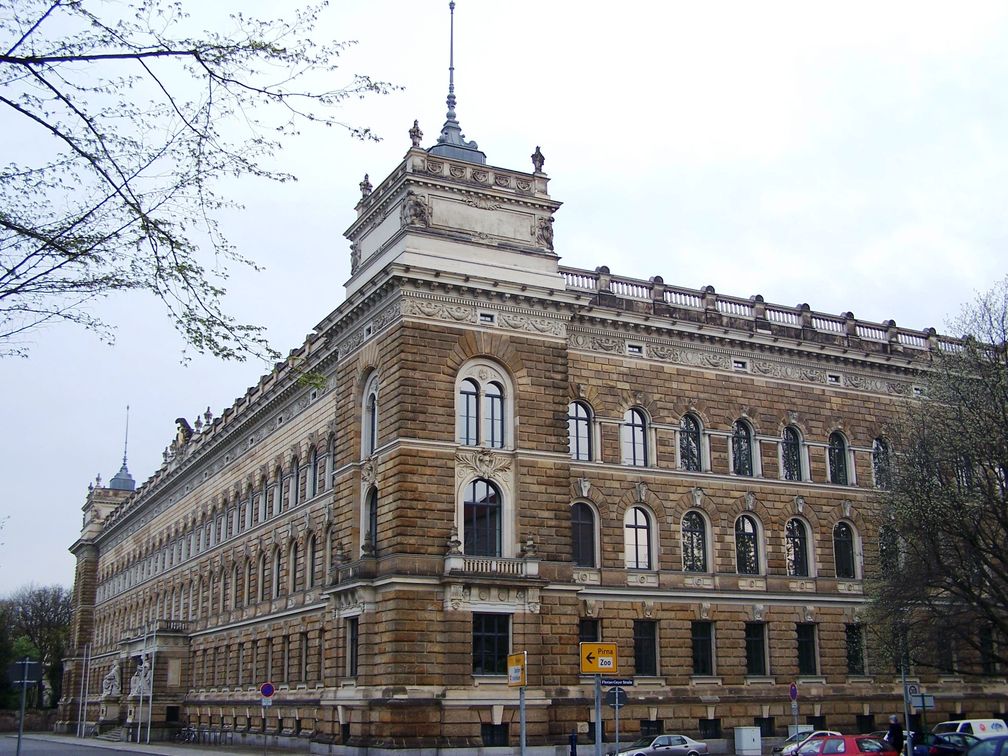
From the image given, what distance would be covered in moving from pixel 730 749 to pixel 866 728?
7357 millimetres

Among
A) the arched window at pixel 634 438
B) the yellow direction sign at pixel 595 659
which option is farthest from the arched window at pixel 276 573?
the yellow direction sign at pixel 595 659

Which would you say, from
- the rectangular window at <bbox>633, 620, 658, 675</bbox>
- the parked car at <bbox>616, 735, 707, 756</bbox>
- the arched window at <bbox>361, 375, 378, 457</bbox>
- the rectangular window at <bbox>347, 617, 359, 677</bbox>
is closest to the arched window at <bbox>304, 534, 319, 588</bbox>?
the arched window at <bbox>361, 375, 378, 457</bbox>

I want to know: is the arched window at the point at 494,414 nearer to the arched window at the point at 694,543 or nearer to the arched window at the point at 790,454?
the arched window at the point at 694,543

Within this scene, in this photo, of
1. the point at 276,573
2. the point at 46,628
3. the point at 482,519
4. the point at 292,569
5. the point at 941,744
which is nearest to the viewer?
the point at 941,744

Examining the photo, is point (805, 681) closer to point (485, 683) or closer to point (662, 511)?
point (662, 511)

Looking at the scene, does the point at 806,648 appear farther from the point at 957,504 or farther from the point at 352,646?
the point at 352,646

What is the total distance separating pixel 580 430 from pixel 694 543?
676 centimetres

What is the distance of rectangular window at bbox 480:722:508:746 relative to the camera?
3838cm

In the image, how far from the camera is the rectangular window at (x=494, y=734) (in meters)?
38.4

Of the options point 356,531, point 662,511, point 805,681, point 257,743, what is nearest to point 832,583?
point 805,681

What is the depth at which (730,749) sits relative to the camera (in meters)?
43.5

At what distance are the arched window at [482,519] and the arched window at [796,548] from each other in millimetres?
13978

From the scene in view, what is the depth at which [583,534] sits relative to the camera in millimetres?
44062

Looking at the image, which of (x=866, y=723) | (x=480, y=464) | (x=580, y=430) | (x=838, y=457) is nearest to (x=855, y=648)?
(x=866, y=723)
